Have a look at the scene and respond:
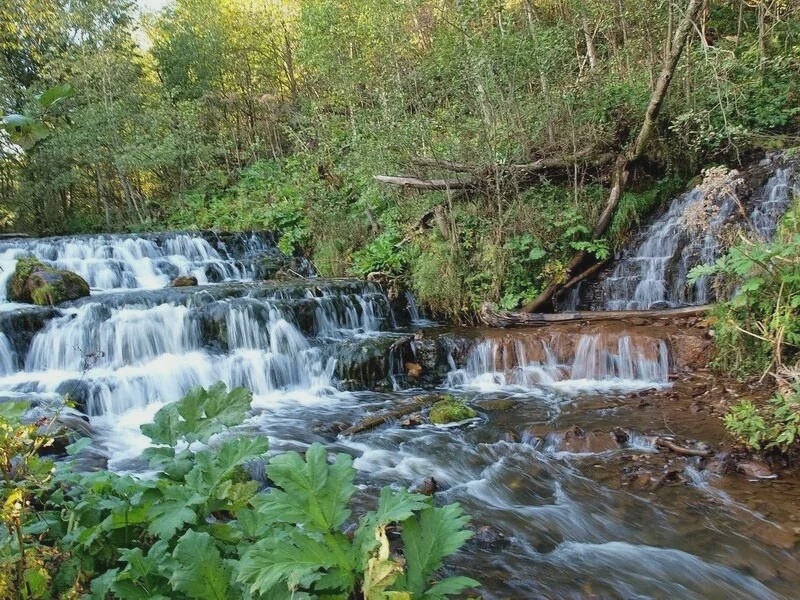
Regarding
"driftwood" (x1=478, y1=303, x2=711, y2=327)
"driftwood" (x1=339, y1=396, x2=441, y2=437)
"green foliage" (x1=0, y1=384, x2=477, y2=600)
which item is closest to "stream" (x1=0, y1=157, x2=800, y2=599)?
"driftwood" (x1=339, y1=396, x2=441, y2=437)

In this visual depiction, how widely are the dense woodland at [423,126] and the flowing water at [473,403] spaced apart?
186 centimetres

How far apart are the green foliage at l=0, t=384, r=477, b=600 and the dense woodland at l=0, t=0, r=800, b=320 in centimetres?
476

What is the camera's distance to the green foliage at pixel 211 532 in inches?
60.1

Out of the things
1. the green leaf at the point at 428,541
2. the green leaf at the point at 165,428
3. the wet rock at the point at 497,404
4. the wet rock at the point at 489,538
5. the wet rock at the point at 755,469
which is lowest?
the wet rock at the point at 489,538

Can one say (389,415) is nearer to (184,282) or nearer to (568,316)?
(568,316)

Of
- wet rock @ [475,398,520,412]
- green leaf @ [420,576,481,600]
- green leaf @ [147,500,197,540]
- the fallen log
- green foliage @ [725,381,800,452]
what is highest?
the fallen log

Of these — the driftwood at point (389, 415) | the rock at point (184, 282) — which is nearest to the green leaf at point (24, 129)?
→ the driftwood at point (389, 415)

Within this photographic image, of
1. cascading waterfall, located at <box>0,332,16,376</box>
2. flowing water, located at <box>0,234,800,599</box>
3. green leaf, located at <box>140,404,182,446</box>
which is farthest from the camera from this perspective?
cascading waterfall, located at <box>0,332,16,376</box>

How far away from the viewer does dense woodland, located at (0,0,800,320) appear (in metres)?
9.02

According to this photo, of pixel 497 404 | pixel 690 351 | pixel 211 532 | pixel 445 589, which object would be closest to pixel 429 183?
pixel 497 404

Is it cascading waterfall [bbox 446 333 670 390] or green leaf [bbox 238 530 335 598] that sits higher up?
green leaf [bbox 238 530 335 598]

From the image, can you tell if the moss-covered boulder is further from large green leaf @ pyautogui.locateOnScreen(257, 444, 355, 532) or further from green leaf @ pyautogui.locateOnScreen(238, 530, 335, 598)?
green leaf @ pyautogui.locateOnScreen(238, 530, 335, 598)

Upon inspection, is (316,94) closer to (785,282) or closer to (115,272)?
(115,272)

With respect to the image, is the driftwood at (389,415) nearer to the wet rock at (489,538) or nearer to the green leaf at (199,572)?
the wet rock at (489,538)
